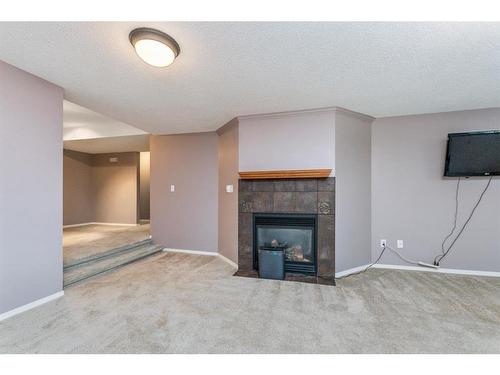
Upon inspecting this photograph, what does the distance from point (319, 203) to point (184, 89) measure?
85.0 inches

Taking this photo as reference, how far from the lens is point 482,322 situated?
1875 millimetres

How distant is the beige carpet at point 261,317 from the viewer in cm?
158

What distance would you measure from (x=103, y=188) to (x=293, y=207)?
570cm

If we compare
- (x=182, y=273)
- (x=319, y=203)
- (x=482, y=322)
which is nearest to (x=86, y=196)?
(x=182, y=273)

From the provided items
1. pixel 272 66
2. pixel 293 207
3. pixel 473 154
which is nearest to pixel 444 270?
pixel 473 154

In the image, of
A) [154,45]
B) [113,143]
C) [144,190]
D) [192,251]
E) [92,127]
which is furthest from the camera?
[144,190]

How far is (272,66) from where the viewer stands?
1.87 m

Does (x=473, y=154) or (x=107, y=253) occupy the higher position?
(x=473, y=154)

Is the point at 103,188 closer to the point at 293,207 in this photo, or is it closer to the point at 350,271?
the point at 293,207

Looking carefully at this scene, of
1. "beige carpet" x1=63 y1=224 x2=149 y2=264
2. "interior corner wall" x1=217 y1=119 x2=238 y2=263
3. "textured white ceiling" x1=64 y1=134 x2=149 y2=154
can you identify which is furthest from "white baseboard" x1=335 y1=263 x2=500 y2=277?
"textured white ceiling" x1=64 y1=134 x2=149 y2=154

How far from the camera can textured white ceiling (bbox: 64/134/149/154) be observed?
4.42m

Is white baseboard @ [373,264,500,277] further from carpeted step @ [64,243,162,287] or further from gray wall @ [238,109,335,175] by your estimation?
carpeted step @ [64,243,162,287]

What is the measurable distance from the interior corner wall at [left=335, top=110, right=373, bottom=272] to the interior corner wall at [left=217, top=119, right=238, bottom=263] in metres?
1.46
